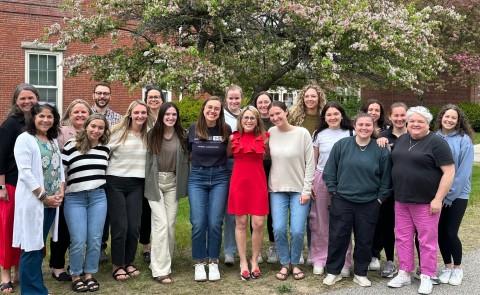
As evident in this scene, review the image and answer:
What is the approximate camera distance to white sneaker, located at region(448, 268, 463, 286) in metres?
5.36

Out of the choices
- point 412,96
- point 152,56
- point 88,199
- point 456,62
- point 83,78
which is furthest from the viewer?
point 412,96

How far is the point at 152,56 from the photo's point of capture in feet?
35.2

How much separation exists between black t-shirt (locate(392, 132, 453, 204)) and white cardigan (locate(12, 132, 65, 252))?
11.1 feet

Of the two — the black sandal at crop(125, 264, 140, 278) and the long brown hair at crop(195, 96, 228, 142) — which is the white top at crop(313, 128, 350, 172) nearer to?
the long brown hair at crop(195, 96, 228, 142)

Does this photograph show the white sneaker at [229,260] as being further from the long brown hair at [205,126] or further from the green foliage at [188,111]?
the green foliage at [188,111]

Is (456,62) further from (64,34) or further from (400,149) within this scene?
(400,149)

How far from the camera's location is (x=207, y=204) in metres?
5.56

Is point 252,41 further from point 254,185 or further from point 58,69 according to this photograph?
point 58,69

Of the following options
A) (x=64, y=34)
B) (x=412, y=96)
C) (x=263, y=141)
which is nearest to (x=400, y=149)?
(x=263, y=141)

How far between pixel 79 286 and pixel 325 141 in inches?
116

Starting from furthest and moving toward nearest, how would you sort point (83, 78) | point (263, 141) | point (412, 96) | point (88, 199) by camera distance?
point (412, 96)
point (83, 78)
point (263, 141)
point (88, 199)

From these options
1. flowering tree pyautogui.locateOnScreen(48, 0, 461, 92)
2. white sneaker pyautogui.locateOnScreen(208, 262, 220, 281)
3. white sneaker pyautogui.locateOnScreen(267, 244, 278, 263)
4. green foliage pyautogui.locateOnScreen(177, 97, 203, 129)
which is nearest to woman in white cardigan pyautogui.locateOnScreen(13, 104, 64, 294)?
white sneaker pyautogui.locateOnScreen(208, 262, 220, 281)

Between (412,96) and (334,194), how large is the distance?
2329 centimetres

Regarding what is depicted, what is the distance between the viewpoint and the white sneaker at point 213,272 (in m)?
5.46
